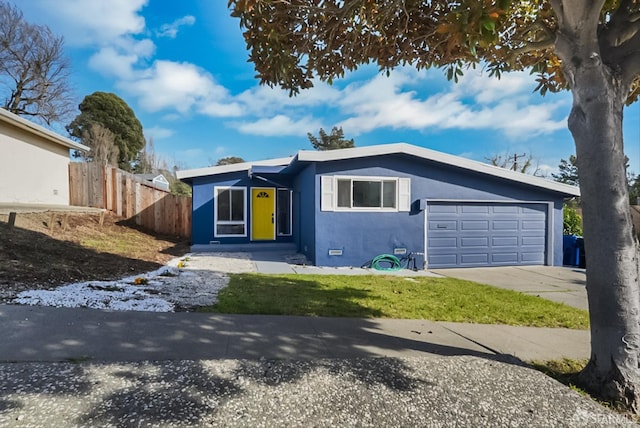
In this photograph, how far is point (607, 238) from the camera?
3176mm

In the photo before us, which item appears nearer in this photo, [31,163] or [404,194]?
[404,194]

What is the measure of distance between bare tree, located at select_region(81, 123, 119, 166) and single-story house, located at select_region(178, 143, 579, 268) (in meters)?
19.9

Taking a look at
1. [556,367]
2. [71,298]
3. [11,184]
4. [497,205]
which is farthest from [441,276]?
[11,184]

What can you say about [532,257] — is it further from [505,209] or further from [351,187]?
[351,187]

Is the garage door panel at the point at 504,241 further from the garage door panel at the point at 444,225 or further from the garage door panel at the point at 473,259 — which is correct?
the garage door panel at the point at 444,225

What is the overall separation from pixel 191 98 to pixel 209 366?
732 inches

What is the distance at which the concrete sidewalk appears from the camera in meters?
3.45

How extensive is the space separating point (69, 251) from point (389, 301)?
7.29 metres

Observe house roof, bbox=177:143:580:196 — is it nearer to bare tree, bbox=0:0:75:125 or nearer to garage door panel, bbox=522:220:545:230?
garage door panel, bbox=522:220:545:230

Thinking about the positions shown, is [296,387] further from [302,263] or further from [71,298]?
[302,263]

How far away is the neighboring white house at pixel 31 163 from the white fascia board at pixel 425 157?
32.6ft

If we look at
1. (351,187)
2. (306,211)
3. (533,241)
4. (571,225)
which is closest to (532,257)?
(533,241)

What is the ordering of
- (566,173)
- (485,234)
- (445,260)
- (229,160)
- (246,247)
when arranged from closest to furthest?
(445,260) → (485,234) → (246,247) → (229,160) → (566,173)

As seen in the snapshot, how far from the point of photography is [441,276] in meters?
9.58
